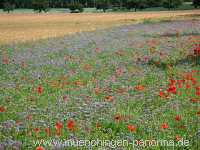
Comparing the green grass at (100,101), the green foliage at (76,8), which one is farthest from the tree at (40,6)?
the green grass at (100,101)

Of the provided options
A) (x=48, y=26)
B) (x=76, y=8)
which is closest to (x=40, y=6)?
(x=76, y=8)

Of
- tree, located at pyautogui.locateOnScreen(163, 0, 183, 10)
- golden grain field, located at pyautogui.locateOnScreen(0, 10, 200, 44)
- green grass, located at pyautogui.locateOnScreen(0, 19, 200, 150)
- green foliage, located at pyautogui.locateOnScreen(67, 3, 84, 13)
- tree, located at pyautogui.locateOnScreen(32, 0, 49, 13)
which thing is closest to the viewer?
green grass, located at pyautogui.locateOnScreen(0, 19, 200, 150)

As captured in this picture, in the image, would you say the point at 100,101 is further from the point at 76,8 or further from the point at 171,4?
the point at 171,4

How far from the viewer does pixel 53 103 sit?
1402 cm

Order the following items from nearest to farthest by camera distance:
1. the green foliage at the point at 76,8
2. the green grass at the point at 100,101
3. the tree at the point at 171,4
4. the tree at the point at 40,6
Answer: the green grass at the point at 100,101 < the green foliage at the point at 76,8 < the tree at the point at 171,4 < the tree at the point at 40,6

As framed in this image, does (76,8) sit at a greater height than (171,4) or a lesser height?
lesser

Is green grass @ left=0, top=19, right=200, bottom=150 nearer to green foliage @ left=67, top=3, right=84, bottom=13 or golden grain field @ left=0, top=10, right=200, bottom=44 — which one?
golden grain field @ left=0, top=10, right=200, bottom=44

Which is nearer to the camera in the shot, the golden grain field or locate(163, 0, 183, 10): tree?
the golden grain field

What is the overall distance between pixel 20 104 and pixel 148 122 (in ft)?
14.5

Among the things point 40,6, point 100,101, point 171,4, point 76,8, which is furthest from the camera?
point 40,6

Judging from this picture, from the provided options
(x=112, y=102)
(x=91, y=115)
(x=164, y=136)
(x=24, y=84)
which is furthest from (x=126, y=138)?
(x=24, y=84)

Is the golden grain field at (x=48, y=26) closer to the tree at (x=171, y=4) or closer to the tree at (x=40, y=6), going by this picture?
the tree at (x=171, y=4)

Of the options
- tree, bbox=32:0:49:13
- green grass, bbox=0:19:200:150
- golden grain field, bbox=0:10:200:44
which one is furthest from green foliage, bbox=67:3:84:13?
green grass, bbox=0:19:200:150

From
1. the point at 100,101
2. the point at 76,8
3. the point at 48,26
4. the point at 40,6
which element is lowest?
the point at 76,8
